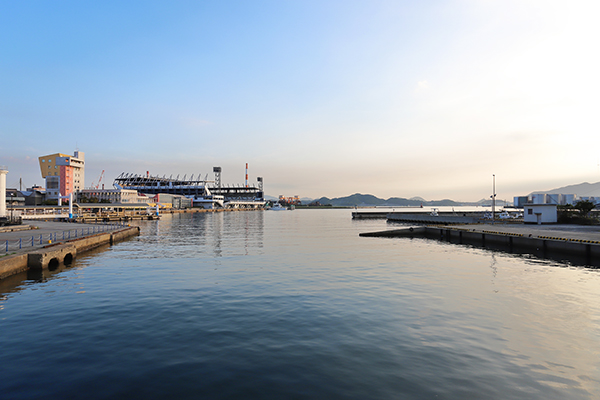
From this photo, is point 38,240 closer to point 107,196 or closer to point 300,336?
point 300,336

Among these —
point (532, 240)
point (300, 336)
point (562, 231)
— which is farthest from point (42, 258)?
point (562, 231)

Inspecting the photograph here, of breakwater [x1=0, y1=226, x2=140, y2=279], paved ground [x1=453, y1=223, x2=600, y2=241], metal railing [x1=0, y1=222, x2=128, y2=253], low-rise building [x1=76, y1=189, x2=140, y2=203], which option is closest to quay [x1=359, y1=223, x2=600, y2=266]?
paved ground [x1=453, y1=223, x2=600, y2=241]

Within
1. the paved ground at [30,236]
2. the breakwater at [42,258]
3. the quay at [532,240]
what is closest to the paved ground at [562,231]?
the quay at [532,240]

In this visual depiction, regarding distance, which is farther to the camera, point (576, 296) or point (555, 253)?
point (555, 253)

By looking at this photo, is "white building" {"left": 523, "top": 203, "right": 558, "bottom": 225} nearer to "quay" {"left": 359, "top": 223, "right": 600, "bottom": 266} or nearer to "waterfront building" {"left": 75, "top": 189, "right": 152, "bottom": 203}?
"quay" {"left": 359, "top": 223, "right": 600, "bottom": 266}

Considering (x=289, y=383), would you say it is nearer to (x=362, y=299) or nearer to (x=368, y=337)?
(x=368, y=337)

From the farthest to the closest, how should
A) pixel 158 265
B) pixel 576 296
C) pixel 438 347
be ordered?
pixel 158 265
pixel 576 296
pixel 438 347

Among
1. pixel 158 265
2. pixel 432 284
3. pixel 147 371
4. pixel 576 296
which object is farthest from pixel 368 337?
pixel 158 265

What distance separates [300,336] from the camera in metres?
14.0

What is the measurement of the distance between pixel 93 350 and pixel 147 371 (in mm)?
3361

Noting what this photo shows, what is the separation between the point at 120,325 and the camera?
1538cm

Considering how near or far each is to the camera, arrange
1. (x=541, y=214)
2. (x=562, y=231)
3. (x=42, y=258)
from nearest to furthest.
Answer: (x=42, y=258)
(x=562, y=231)
(x=541, y=214)

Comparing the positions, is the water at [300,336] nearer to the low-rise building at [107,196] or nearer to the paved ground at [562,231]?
the paved ground at [562,231]

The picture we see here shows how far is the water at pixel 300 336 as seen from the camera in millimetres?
10000
